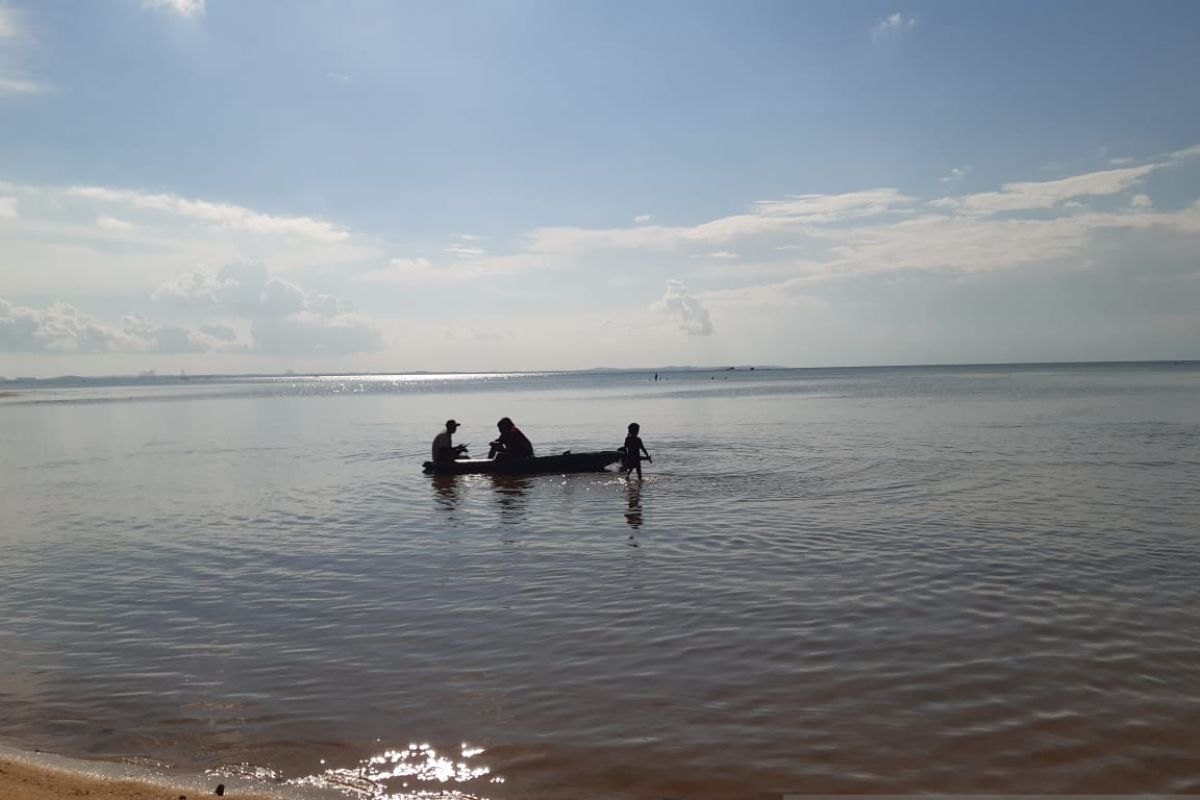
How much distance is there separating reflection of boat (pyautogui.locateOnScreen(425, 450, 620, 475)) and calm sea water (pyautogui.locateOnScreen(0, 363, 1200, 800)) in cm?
289

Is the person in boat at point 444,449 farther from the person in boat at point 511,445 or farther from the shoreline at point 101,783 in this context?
the shoreline at point 101,783

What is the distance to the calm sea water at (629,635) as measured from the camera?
6.59 metres

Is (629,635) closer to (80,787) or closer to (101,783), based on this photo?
(101,783)

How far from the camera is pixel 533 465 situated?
1000 inches

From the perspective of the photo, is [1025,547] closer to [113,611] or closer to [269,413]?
[113,611]

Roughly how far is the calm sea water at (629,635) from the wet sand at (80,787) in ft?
1.57

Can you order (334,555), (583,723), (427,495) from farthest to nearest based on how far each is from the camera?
1. (427,495)
2. (334,555)
3. (583,723)

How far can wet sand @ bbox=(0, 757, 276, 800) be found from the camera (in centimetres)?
580

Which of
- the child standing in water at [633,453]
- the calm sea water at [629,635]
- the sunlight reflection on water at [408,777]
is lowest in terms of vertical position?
the sunlight reflection on water at [408,777]

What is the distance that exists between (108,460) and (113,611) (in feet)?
81.3

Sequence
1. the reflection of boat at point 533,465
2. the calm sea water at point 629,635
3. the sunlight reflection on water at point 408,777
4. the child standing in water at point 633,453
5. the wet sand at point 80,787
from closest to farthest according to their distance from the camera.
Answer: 1. the wet sand at point 80,787
2. the sunlight reflection on water at point 408,777
3. the calm sea water at point 629,635
4. the child standing in water at point 633,453
5. the reflection of boat at point 533,465

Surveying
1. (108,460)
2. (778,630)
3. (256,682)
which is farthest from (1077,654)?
(108,460)

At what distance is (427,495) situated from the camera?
867 inches

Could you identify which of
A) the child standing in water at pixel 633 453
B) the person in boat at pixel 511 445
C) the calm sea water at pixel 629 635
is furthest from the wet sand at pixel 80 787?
the person in boat at pixel 511 445
